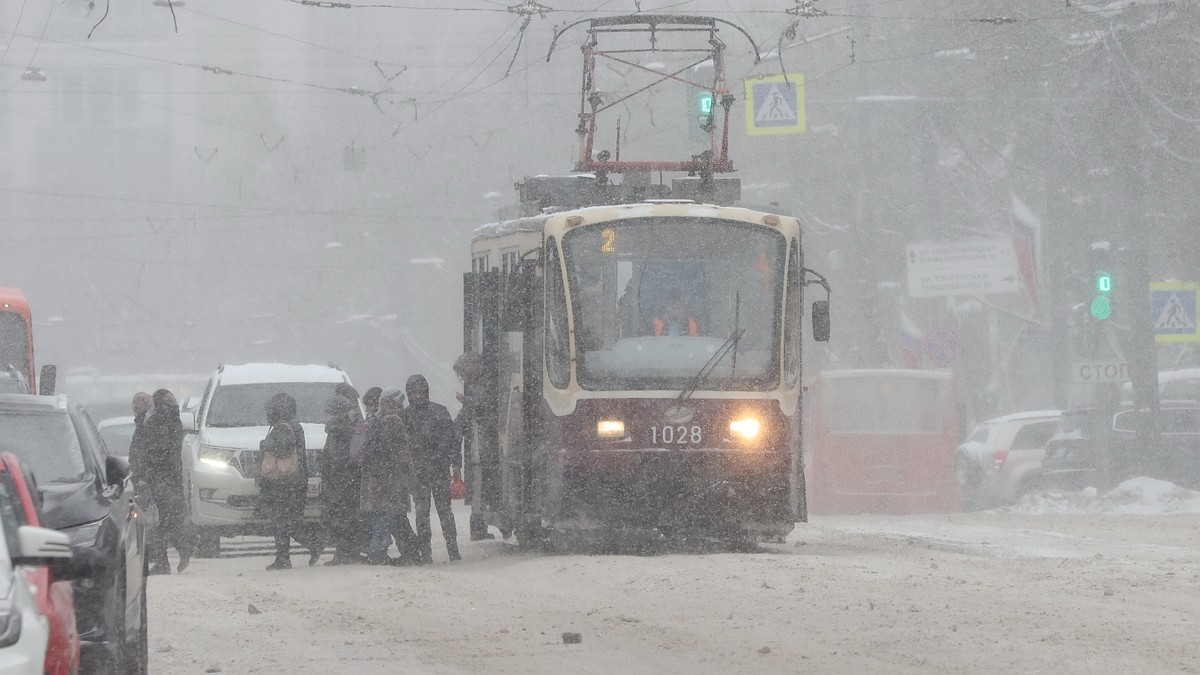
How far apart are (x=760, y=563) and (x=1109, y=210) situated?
22772 mm

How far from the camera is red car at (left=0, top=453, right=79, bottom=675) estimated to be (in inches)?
232

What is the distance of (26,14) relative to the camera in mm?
91000

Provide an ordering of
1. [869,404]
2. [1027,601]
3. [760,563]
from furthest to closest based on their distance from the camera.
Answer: [869,404]
[760,563]
[1027,601]

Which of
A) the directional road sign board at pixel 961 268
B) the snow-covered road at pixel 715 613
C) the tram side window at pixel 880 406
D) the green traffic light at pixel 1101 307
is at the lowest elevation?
the snow-covered road at pixel 715 613

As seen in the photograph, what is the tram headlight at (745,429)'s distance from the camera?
14.7 m

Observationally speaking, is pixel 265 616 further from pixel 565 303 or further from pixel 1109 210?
pixel 1109 210

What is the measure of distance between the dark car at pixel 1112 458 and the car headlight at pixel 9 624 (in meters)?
22.5

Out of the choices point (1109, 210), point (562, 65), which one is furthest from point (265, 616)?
point (562, 65)

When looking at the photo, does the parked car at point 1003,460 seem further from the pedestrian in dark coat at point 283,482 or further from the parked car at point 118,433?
the pedestrian in dark coat at point 283,482

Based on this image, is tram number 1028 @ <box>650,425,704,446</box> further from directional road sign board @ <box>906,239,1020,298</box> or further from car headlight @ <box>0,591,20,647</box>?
directional road sign board @ <box>906,239,1020,298</box>

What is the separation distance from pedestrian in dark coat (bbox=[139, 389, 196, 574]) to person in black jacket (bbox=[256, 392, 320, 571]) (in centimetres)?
70

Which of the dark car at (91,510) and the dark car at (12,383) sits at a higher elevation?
the dark car at (12,383)

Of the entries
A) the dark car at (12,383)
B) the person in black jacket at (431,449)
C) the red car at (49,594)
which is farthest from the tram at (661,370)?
the red car at (49,594)

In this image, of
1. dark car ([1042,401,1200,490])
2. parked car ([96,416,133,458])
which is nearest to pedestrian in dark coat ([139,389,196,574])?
parked car ([96,416,133,458])
